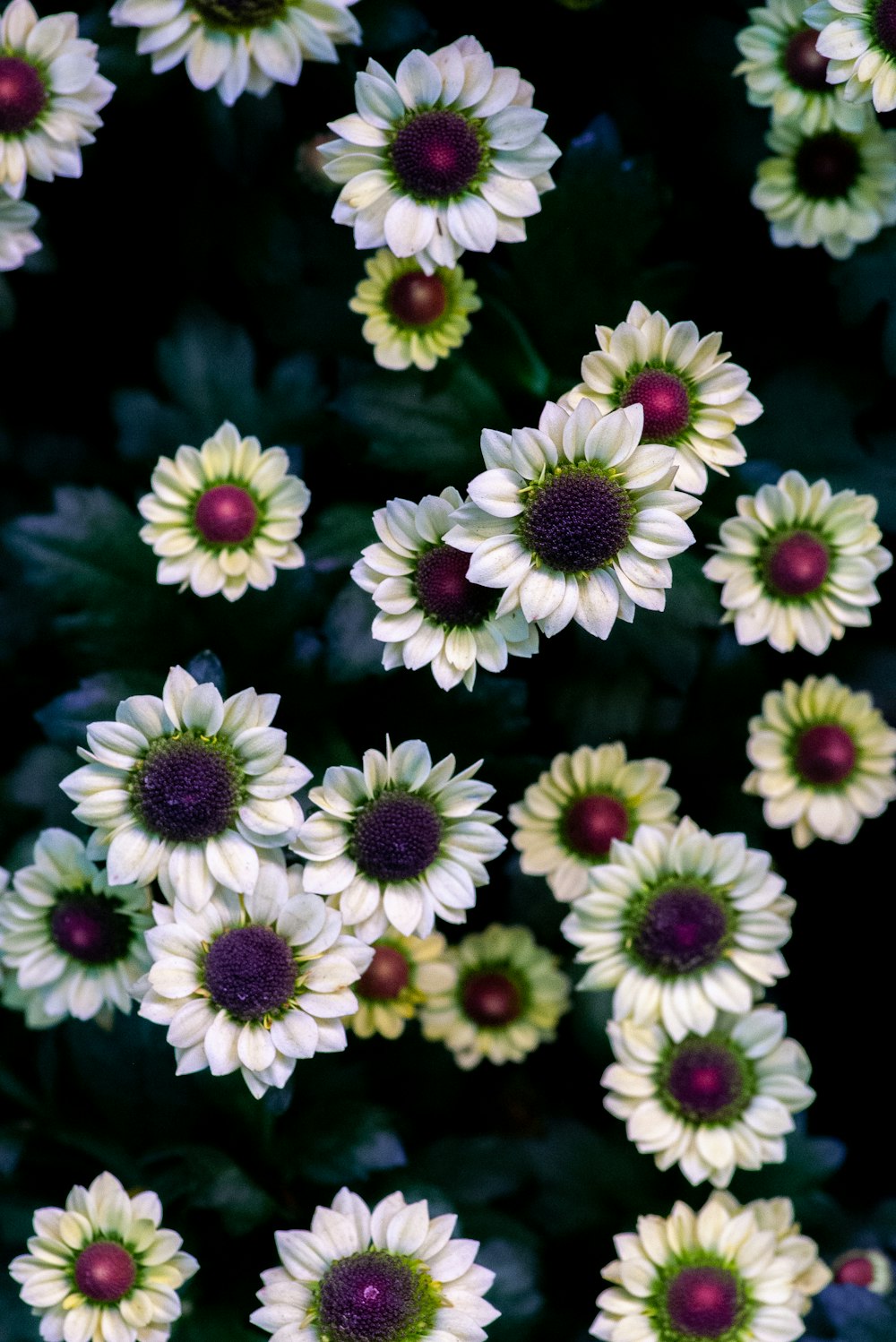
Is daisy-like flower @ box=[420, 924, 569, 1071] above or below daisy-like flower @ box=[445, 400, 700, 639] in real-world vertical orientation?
below

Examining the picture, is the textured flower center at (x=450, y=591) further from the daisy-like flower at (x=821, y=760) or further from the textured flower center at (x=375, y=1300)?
the textured flower center at (x=375, y=1300)

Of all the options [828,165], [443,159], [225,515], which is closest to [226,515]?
[225,515]

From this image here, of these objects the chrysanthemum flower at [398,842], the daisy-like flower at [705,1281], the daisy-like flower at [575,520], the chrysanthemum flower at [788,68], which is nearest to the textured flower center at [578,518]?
the daisy-like flower at [575,520]

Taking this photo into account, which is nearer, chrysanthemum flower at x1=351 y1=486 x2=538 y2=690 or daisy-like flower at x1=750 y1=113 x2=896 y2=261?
chrysanthemum flower at x1=351 y1=486 x2=538 y2=690

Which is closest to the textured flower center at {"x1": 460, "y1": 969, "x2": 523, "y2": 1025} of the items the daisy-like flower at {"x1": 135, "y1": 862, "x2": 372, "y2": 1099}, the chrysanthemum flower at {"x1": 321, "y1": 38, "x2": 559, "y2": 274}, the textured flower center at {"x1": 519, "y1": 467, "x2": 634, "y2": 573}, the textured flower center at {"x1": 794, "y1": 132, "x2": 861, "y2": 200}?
the daisy-like flower at {"x1": 135, "y1": 862, "x2": 372, "y2": 1099}

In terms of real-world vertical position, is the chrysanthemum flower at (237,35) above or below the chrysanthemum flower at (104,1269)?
above

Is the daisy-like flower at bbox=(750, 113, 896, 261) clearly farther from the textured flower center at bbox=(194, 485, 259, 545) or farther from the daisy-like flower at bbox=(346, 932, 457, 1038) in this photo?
the daisy-like flower at bbox=(346, 932, 457, 1038)
